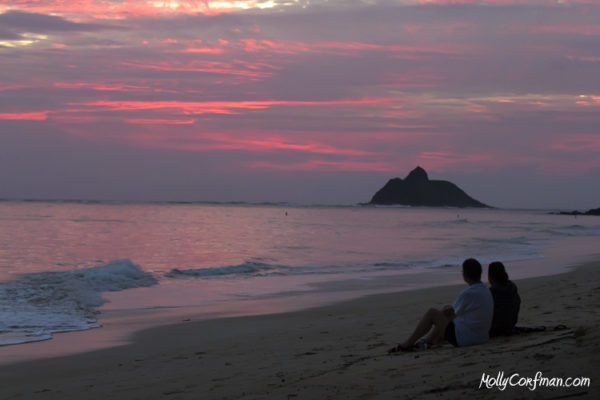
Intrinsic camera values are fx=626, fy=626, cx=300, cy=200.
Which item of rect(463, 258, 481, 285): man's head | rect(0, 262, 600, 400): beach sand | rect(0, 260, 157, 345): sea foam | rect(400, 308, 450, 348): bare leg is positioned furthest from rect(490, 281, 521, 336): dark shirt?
rect(0, 260, 157, 345): sea foam

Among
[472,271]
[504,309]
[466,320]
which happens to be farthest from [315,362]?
[504,309]

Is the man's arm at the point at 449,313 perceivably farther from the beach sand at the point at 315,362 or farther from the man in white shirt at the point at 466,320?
the beach sand at the point at 315,362

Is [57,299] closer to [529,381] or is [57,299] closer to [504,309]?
[504,309]

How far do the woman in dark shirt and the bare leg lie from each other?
749 mm

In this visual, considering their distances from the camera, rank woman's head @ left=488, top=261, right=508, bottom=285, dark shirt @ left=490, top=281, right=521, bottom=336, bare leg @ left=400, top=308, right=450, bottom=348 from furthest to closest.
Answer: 1. woman's head @ left=488, top=261, right=508, bottom=285
2. dark shirt @ left=490, top=281, right=521, bottom=336
3. bare leg @ left=400, top=308, right=450, bottom=348

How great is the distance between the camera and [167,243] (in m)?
37.6

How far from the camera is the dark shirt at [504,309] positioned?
25.9ft

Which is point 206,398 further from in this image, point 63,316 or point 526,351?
point 63,316

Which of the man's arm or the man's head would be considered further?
the man's arm

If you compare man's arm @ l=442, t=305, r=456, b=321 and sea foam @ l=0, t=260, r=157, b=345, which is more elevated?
man's arm @ l=442, t=305, r=456, b=321

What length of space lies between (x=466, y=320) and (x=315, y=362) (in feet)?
→ 6.20

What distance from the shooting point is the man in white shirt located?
24.5 feet

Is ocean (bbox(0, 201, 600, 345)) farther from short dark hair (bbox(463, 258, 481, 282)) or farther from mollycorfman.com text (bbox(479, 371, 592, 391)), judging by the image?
mollycorfman.com text (bbox(479, 371, 592, 391))

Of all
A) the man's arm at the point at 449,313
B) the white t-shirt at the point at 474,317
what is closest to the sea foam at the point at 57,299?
the man's arm at the point at 449,313
